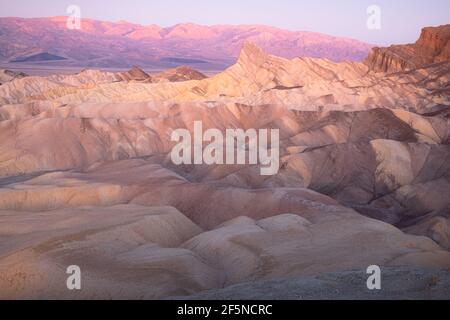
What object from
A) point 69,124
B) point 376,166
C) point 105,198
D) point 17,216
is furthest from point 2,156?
point 376,166

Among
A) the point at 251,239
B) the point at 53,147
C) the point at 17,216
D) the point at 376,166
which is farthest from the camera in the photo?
the point at 53,147

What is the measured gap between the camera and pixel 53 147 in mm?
44781

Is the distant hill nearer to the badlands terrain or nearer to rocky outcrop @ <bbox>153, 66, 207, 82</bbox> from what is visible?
rocky outcrop @ <bbox>153, 66, 207, 82</bbox>

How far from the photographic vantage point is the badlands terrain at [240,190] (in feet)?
56.5

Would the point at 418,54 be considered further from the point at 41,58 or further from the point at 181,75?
the point at 41,58

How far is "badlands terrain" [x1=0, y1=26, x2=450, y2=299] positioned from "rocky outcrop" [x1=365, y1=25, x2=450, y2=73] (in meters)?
0.30

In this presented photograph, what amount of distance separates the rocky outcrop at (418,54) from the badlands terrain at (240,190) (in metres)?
0.30

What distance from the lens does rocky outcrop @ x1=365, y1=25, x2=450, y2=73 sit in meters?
79.1

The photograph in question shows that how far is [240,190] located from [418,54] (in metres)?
60.1

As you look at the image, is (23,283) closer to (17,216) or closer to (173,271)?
(173,271)

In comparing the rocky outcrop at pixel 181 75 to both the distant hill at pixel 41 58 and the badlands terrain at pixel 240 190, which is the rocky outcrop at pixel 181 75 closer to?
the badlands terrain at pixel 240 190

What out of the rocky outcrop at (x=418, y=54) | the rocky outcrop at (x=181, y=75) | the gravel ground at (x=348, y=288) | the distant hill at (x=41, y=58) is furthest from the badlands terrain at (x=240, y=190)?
the distant hill at (x=41, y=58)

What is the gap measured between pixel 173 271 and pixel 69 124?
3319 cm

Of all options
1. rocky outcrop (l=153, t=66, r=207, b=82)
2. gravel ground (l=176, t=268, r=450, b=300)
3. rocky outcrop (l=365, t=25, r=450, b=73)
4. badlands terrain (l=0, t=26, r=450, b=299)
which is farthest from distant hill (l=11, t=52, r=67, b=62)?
gravel ground (l=176, t=268, r=450, b=300)
